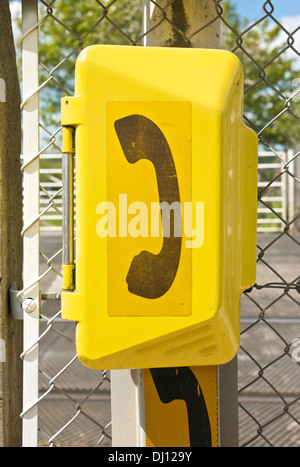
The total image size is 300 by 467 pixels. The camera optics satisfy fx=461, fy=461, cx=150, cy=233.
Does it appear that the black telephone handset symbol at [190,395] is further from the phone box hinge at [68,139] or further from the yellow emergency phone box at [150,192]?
the phone box hinge at [68,139]

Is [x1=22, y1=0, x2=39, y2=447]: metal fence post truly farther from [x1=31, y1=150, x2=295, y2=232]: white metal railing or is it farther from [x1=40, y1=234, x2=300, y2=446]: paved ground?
[x1=31, y1=150, x2=295, y2=232]: white metal railing

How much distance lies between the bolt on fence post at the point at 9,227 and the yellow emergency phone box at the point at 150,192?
0.87ft

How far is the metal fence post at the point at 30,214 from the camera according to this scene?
104 centimetres

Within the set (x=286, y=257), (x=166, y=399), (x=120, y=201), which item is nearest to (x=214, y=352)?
(x=166, y=399)

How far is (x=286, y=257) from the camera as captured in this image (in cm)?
646

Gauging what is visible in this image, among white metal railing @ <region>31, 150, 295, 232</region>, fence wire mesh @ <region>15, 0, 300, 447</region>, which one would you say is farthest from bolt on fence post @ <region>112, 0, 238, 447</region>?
white metal railing @ <region>31, 150, 295, 232</region>

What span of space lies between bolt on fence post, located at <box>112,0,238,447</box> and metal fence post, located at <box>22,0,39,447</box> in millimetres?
199

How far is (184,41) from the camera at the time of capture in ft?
3.21

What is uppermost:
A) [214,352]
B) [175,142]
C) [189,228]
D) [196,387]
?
[175,142]

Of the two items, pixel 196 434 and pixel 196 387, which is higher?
pixel 196 387

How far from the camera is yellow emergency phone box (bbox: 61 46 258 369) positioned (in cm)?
81

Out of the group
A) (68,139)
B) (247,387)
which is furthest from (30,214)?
(247,387)

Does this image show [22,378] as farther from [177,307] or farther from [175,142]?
[175,142]

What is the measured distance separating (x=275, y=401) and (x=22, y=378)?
5.65 ft
